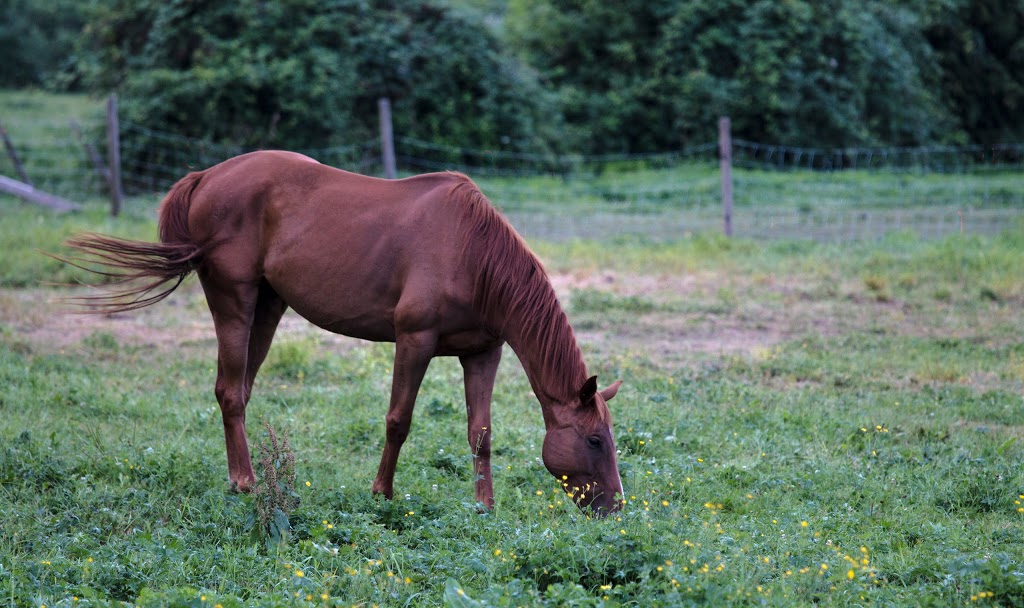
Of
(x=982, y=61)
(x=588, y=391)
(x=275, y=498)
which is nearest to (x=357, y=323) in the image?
(x=275, y=498)

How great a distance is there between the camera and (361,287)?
185 inches

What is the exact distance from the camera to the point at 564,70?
65.9 ft

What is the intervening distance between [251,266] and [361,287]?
0.68 metres

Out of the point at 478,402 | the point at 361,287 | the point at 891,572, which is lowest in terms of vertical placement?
the point at 891,572

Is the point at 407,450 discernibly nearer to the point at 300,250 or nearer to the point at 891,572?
the point at 300,250

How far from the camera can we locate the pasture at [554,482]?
3617 mm

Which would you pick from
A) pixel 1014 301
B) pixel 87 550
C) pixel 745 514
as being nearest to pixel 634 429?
pixel 745 514

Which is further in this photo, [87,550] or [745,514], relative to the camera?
[745,514]

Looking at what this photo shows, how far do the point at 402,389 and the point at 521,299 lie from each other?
2.41 feet

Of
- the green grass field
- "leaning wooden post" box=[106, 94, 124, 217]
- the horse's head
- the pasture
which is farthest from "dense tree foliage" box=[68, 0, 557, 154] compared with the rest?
the horse's head

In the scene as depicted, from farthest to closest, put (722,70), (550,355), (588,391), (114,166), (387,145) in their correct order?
1. (722,70)
2. (387,145)
3. (114,166)
4. (550,355)
5. (588,391)

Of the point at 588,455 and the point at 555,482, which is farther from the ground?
the point at 588,455

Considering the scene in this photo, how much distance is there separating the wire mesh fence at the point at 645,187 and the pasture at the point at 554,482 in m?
4.09

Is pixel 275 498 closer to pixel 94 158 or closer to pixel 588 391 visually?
pixel 588 391
